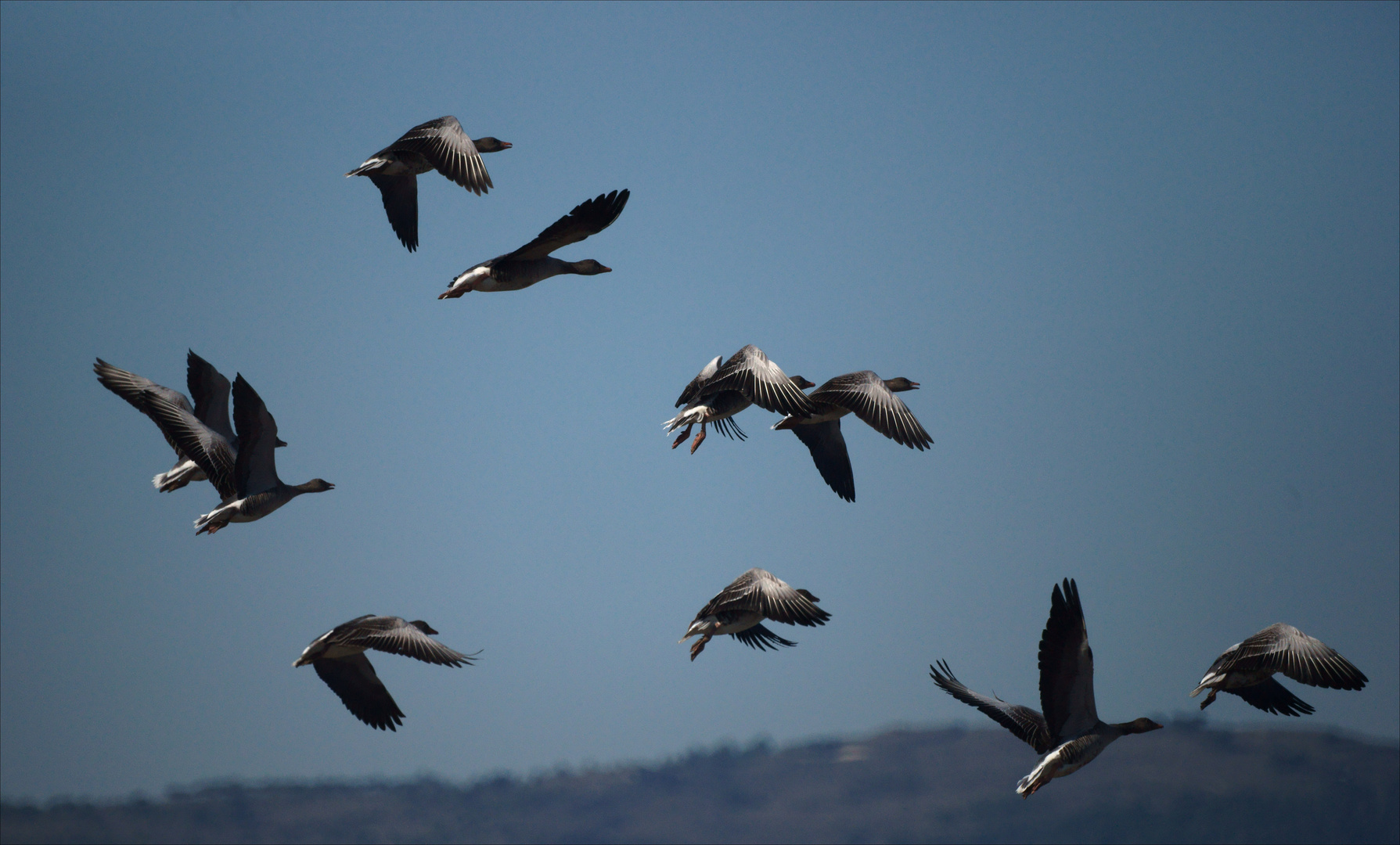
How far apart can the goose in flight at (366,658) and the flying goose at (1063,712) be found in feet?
26.2

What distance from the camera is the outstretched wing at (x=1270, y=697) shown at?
19.9 meters

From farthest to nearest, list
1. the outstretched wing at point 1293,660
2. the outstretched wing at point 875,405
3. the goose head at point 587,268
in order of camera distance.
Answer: the goose head at point 587,268 → the outstretched wing at point 875,405 → the outstretched wing at point 1293,660

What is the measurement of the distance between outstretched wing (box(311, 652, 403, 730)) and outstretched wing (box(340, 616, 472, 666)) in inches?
67.5

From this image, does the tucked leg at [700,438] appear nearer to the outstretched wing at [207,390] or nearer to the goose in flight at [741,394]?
the goose in flight at [741,394]

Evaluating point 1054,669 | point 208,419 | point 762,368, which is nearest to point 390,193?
point 208,419

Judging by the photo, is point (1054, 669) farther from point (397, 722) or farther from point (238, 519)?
point (238, 519)

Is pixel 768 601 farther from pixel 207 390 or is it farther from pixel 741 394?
pixel 207 390

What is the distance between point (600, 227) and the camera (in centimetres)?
1934

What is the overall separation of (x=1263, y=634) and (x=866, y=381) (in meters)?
7.22

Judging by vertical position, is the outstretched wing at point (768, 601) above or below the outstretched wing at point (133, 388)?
below

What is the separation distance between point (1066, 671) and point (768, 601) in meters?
4.95

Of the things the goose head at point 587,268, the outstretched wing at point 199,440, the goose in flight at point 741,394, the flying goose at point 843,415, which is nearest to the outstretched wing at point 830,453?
the flying goose at point 843,415

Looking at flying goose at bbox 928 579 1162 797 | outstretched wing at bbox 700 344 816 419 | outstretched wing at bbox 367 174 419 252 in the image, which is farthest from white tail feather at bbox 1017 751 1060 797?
outstretched wing at bbox 367 174 419 252

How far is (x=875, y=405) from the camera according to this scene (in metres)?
20.7
